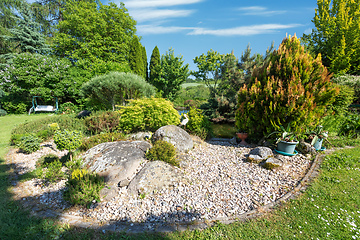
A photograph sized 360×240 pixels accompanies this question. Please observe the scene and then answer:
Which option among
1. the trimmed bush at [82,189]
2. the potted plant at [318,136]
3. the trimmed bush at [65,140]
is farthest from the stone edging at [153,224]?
the potted plant at [318,136]

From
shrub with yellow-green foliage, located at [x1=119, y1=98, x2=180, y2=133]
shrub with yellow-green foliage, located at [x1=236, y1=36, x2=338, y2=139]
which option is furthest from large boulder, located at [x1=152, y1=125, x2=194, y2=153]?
shrub with yellow-green foliage, located at [x1=236, y1=36, x2=338, y2=139]

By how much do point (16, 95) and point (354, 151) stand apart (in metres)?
23.5

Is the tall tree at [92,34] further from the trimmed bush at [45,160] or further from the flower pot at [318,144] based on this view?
the flower pot at [318,144]

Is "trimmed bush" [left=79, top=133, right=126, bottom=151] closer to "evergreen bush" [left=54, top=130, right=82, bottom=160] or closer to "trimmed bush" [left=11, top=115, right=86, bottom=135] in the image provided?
"evergreen bush" [left=54, top=130, right=82, bottom=160]

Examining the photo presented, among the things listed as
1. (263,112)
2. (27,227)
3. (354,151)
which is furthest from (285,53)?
(27,227)

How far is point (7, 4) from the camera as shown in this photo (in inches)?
779

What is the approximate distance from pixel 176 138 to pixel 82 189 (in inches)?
111

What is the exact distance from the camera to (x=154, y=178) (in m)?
3.48

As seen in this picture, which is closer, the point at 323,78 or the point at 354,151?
the point at 323,78

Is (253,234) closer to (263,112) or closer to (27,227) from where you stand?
(27,227)

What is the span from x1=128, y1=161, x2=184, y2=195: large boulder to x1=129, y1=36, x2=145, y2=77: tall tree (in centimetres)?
1986

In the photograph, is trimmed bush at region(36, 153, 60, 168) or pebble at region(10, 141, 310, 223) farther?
trimmed bush at region(36, 153, 60, 168)

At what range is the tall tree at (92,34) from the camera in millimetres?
17859

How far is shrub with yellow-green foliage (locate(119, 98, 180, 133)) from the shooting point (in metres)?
6.19
